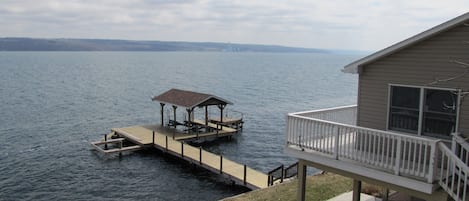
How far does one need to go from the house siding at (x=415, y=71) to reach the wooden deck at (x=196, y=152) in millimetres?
12049

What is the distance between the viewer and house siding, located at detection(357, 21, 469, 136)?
10203mm

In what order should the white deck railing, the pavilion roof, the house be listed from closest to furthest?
the house
the white deck railing
the pavilion roof

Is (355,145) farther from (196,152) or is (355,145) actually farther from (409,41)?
(196,152)

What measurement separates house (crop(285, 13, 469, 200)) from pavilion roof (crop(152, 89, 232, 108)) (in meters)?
24.9

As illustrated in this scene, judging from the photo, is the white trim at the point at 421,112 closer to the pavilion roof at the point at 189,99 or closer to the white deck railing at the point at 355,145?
the white deck railing at the point at 355,145

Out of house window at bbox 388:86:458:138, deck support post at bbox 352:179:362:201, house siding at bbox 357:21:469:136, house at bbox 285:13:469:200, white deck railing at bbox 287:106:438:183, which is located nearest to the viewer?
house at bbox 285:13:469:200

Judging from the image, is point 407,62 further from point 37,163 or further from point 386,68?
point 37,163

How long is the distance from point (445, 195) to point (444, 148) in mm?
1160

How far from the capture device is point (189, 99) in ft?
125

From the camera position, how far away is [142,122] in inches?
1825

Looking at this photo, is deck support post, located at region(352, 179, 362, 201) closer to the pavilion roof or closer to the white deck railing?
the white deck railing

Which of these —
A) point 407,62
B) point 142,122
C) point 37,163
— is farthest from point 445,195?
point 142,122

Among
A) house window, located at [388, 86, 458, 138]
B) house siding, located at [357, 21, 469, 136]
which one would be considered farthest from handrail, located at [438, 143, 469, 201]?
house window, located at [388, 86, 458, 138]

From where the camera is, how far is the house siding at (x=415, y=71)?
33.5 feet
